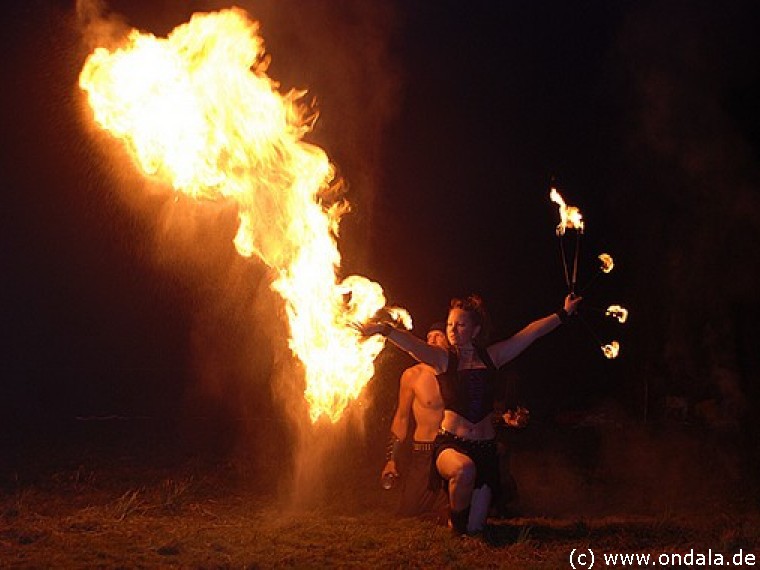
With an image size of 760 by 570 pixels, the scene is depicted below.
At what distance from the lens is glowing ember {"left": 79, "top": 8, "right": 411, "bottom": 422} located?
7.27m

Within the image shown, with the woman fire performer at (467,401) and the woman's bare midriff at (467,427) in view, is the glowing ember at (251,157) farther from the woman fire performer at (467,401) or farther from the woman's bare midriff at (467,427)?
the woman's bare midriff at (467,427)

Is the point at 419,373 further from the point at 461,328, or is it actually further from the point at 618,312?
the point at 618,312

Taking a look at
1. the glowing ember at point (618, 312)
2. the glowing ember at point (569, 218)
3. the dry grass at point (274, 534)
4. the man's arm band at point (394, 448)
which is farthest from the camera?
the man's arm band at point (394, 448)

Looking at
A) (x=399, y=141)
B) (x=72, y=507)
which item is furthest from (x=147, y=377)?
(x=72, y=507)

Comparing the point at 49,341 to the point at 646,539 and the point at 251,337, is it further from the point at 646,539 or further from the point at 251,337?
the point at 646,539

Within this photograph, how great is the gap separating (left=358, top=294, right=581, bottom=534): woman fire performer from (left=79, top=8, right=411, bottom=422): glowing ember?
2.94 ft

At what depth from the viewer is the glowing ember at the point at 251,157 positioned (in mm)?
7273

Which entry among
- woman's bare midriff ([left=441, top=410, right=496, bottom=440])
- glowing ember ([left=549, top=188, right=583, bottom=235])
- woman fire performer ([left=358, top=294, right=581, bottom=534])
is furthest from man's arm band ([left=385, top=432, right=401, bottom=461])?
Result: glowing ember ([left=549, top=188, right=583, bottom=235])

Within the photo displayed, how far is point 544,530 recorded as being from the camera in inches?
257

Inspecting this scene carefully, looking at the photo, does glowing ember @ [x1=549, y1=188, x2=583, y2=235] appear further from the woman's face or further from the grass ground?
the grass ground

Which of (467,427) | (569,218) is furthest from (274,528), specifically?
(569,218)

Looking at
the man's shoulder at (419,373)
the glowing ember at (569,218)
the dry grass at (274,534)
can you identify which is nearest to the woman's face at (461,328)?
the man's shoulder at (419,373)

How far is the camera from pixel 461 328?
6.64 metres

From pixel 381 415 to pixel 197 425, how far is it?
2595 mm
